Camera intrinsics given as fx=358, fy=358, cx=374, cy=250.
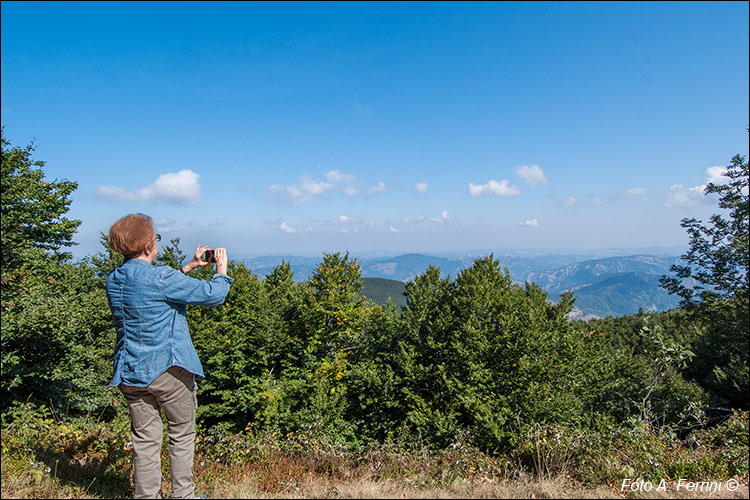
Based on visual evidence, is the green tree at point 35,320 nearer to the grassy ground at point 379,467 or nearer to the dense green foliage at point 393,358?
the dense green foliage at point 393,358

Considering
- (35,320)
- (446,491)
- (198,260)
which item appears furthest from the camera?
(35,320)

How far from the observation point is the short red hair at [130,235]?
2.84 metres

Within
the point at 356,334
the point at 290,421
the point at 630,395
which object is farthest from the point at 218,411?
the point at 630,395

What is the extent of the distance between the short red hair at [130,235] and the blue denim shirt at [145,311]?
102 millimetres

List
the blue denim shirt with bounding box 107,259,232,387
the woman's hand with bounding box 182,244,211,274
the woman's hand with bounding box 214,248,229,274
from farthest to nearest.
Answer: the woman's hand with bounding box 182,244,211,274 → the woman's hand with bounding box 214,248,229,274 → the blue denim shirt with bounding box 107,259,232,387

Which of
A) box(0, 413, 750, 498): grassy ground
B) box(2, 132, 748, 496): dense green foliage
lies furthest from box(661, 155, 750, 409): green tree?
box(0, 413, 750, 498): grassy ground

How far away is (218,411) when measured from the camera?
788 inches

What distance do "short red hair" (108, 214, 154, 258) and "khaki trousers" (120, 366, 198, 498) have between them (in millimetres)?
1021

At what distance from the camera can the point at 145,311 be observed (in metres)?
2.83

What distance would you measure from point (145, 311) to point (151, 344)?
0.27 metres

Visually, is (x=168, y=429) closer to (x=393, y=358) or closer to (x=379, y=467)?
(x=379, y=467)

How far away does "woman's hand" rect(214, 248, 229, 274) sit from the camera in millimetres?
3149

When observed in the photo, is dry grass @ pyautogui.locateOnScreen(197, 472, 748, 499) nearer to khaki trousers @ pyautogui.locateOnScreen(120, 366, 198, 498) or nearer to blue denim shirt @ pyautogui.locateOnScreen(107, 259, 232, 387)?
khaki trousers @ pyautogui.locateOnScreen(120, 366, 198, 498)

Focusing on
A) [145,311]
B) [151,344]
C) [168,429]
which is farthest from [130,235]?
[168,429]
